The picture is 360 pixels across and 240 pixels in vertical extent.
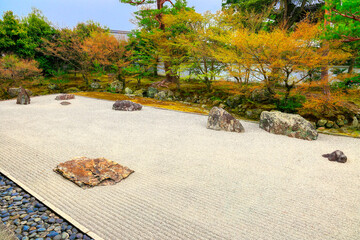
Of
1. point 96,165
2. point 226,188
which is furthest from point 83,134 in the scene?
point 226,188

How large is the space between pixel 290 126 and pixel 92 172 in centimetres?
513

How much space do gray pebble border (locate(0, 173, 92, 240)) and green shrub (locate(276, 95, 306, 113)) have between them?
28.4 feet

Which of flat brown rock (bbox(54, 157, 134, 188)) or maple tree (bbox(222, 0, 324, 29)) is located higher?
maple tree (bbox(222, 0, 324, 29))

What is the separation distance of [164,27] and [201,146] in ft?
33.3

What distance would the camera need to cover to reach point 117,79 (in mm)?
14680

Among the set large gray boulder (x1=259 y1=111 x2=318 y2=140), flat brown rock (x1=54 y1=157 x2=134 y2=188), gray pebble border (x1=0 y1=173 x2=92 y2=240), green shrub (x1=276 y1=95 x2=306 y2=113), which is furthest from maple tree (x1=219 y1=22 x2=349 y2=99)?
gray pebble border (x1=0 y1=173 x2=92 y2=240)

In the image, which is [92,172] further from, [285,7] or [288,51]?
[285,7]

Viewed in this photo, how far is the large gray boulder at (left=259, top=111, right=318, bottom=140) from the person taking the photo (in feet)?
18.0

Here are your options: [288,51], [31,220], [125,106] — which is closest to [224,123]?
[288,51]

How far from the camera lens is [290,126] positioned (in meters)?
5.61

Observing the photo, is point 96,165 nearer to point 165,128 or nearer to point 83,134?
point 83,134

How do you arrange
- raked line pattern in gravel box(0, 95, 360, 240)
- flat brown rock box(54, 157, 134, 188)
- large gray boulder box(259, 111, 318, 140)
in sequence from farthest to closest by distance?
large gray boulder box(259, 111, 318, 140)
flat brown rock box(54, 157, 134, 188)
raked line pattern in gravel box(0, 95, 360, 240)

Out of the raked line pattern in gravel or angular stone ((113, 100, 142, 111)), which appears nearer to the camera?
the raked line pattern in gravel

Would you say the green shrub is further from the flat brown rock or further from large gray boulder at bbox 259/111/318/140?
the flat brown rock
